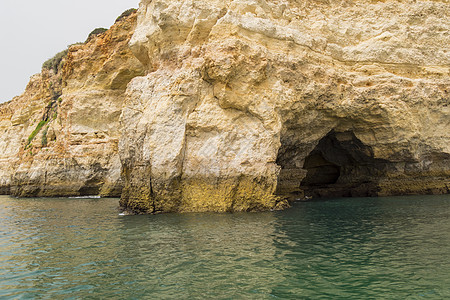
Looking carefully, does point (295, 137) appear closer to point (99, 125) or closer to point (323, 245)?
point (323, 245)

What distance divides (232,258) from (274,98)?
405 inches

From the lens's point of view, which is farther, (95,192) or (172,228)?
(95,192)

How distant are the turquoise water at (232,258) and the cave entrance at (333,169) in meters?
8.12

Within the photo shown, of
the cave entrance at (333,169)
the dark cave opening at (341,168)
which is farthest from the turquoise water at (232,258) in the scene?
the dark cave opening at (341,168)

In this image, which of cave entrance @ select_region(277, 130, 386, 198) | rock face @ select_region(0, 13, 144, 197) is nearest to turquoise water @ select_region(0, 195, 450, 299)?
cave entrance @ select_region(277, 130, 386, 198)

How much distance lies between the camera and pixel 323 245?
9062mm

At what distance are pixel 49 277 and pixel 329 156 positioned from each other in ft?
72.6

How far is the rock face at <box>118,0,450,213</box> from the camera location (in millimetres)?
15812

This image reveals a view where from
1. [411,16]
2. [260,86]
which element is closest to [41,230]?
[260,86]

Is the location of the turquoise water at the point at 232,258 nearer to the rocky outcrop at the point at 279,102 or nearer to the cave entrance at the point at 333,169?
the rocky outcrop at the point at 279,102

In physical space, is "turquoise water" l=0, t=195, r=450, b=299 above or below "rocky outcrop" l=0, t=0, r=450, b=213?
below

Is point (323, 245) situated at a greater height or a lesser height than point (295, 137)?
lesser

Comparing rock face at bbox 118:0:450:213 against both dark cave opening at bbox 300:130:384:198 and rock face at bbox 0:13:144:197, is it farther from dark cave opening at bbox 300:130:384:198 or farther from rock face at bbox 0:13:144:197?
rock face at bbox 0:13:144:197

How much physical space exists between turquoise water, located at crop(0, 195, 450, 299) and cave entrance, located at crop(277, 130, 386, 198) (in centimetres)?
812
